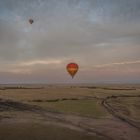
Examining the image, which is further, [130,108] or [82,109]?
[130,108]

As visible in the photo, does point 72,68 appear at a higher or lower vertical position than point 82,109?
higher

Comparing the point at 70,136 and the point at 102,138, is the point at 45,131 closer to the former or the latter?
the point at 70,136

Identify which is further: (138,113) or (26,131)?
(138,113)

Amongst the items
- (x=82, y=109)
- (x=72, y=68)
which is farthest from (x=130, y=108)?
(x=72, y=68)

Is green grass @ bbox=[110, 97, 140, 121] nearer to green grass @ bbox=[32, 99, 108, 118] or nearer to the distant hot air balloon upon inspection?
green grass @ bbox=[32, 99, 108, 118]

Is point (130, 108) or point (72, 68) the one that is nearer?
point (130, 108)

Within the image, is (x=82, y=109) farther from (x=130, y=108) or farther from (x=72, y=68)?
(x=72, y=68)

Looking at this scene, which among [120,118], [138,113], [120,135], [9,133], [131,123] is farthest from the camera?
[138,113]

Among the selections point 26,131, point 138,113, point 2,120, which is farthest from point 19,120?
point 138,113

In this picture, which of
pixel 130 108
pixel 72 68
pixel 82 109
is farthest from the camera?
pixel 72 68

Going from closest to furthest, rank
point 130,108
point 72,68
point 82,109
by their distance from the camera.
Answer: point 82,109 < point 130,108 < point 72,68
